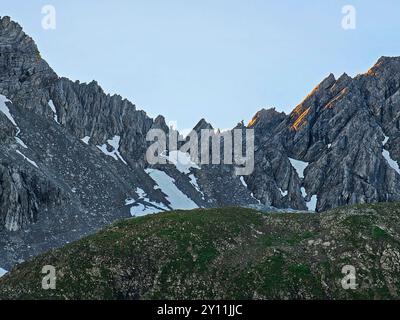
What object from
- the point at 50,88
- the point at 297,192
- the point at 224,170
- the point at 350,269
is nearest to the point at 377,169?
the point at 297,192

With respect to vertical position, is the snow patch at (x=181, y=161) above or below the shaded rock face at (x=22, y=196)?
above

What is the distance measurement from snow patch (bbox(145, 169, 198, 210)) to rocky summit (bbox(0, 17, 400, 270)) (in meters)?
0.39

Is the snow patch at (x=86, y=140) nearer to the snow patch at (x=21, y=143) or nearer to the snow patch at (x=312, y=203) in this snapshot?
the snow patch at (x=21, y=143)

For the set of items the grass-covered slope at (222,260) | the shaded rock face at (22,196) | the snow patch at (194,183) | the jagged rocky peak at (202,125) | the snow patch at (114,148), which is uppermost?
the jagged rocky peak at (202,125)

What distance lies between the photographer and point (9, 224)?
87.4 meters

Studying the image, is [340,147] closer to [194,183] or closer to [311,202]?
[311,202]

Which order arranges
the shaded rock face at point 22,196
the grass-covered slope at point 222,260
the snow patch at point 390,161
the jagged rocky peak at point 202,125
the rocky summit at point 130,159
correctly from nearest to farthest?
the grass-covered slope at point 222,260 < the shaded rock face at point 22,196 < the rocky summit at point 130,159 < the snow patch at point 390,161 < the jagged rocky peak at point 202,125

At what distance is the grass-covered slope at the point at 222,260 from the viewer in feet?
122

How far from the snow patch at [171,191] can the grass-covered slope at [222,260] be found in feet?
287

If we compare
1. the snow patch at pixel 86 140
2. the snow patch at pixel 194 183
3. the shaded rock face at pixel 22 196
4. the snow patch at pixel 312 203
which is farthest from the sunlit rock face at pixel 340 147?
the shaded rock face at pixel 22 196

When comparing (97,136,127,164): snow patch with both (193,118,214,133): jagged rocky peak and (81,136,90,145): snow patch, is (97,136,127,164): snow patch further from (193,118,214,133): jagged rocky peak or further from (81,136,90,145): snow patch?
(193,118,214,133): jagged rocky peak

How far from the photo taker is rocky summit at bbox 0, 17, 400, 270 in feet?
322

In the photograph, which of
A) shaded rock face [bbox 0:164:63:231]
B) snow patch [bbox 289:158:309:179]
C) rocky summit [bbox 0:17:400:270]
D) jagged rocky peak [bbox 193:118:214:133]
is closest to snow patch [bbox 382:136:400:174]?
rocky summit [bbox 0:17:400:270]

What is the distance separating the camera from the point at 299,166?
579 feet
